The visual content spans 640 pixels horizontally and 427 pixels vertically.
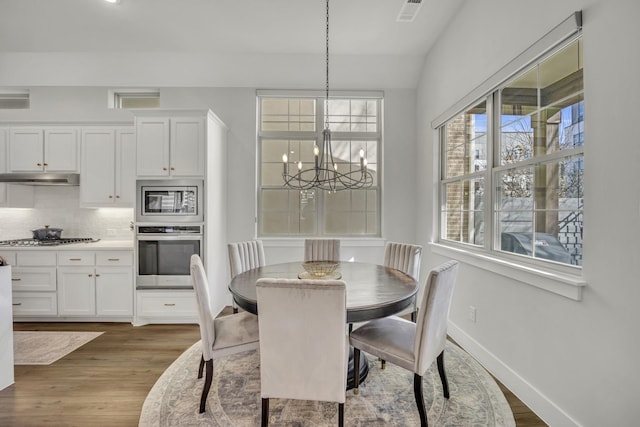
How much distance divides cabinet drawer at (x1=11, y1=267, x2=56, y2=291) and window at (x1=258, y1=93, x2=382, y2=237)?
92.3 inches

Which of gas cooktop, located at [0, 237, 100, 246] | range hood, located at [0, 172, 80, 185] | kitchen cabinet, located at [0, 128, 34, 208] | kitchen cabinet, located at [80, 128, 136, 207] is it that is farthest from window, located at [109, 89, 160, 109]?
gas cooktop, located at [0, 237, 100, 246]

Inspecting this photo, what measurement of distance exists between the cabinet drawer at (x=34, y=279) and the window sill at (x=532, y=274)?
4.35m

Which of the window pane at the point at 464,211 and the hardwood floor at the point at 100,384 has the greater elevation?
the window pane at the point at 464,211

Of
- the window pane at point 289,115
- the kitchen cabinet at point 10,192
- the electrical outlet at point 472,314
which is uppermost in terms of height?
the window pane at point 289,115

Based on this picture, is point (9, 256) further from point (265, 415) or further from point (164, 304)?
point (265, 415)

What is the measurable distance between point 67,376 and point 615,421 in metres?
3.50

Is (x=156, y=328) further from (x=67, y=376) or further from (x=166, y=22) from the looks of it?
(x=166, y=22)

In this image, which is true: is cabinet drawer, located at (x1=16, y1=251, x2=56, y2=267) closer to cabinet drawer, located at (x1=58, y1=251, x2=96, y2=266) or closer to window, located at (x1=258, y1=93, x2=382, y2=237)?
cabinet drawer, located at (x1=58, y1=251, x2=96, y2=266)

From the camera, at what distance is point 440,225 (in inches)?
142

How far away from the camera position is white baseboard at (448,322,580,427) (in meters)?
1.81

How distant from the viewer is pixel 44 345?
294 cm

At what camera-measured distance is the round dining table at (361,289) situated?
5.78 ft

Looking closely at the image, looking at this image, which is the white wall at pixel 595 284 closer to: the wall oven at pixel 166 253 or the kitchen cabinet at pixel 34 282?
the wall oven at pixel 166 253

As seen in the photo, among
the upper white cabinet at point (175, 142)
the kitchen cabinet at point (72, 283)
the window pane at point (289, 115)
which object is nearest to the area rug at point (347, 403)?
the kitchen cabinet at point (72, 283)
